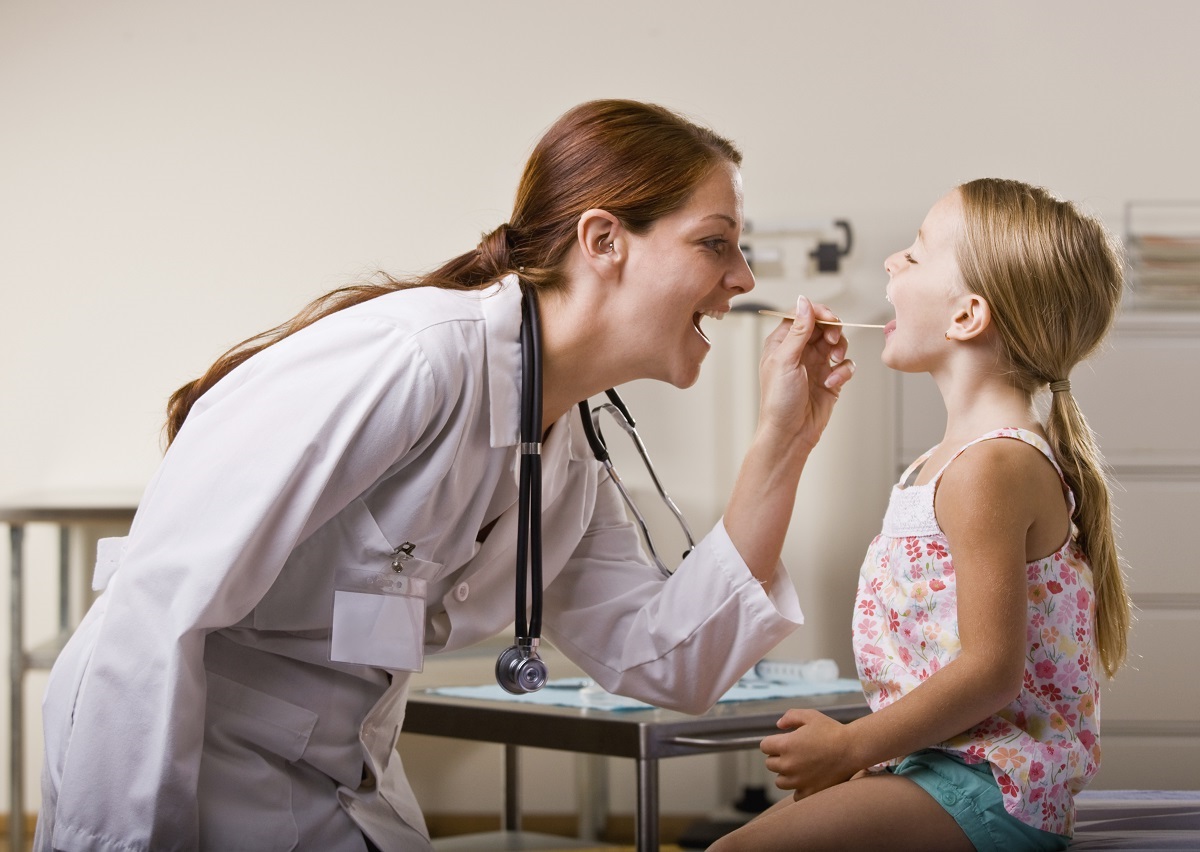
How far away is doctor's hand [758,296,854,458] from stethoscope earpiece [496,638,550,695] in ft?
1.38

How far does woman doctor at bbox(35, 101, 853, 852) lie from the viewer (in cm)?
108

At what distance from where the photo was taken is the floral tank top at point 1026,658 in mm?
1209

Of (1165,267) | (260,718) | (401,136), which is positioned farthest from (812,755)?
(401,136)

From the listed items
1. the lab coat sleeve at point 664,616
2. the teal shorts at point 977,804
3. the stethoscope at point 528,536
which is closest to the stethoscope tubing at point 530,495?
the stethoscope at point 528,536

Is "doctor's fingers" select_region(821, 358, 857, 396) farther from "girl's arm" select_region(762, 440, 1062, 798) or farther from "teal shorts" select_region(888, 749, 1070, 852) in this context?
"teal shorts" select_region(888, 749, 1070, 852)

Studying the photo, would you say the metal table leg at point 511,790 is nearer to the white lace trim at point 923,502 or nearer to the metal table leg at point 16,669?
the metal table leg at point 16,669

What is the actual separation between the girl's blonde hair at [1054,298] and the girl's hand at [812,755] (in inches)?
14.3

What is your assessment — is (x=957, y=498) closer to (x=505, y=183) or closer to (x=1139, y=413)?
(x=1139, y=413)

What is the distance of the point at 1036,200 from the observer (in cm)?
136

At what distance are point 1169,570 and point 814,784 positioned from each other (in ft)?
7.15

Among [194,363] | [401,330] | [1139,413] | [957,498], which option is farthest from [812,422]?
[194,363]

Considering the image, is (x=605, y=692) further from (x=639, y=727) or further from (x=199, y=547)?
(x=199, y=547)

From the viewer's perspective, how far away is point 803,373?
→ 149 centimetres

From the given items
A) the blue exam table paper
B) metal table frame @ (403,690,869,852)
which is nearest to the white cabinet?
the blue exam table paper
